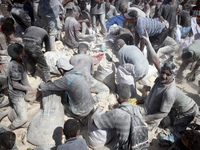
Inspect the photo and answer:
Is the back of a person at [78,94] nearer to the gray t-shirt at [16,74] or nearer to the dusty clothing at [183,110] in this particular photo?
the gray t-shirt at [16,74]

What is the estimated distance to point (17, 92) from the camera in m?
2.78

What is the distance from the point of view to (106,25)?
695cm

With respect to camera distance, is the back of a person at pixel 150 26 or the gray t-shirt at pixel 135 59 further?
the back of a person at pixel 150 26

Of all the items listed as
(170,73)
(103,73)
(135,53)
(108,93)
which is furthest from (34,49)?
(170,73)

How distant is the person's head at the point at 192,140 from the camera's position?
5.75 ft

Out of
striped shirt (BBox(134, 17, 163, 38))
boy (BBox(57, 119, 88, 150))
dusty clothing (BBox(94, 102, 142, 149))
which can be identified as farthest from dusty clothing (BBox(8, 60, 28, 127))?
striped shirt (BBox(134, 17, 163, 38))

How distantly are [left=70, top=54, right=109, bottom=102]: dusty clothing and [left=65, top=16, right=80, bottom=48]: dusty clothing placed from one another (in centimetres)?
186

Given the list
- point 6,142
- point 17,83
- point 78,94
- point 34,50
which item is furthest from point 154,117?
point 34,50

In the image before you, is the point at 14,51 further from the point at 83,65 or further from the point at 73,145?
Result: the point at 73,145

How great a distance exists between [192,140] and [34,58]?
3353 millimetres

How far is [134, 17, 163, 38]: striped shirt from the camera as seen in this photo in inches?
160

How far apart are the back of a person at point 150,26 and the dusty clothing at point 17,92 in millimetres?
3060

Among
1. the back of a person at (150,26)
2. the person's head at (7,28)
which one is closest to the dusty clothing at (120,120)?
the back of a person at (150,26)

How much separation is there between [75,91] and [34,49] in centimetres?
154
